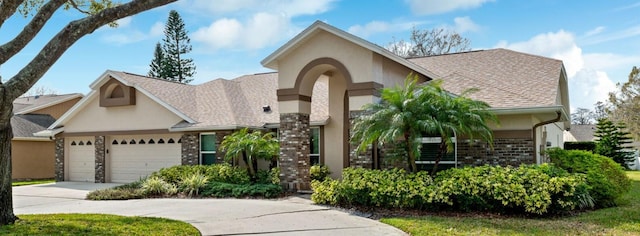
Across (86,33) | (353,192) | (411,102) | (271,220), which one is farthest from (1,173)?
(411,102)

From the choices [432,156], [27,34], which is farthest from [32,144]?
[432,156]

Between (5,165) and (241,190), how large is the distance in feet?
22.6

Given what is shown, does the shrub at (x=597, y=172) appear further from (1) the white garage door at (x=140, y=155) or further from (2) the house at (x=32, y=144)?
(2) the house at (x=32, y=144)

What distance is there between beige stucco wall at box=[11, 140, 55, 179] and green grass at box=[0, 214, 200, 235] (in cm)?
1831

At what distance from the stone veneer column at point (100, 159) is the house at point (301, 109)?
43 mm

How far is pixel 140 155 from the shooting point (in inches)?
826

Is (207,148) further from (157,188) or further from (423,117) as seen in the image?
(423,117)

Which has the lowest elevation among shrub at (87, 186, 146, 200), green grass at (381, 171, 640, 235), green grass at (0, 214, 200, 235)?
shrub at (87, 186, 146, 200)

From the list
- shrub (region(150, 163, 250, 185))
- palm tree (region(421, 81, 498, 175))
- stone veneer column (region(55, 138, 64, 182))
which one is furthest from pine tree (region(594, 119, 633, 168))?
stone veneer column (region(55, 138, 64, 182))

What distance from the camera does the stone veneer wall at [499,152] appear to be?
13141 millimetres

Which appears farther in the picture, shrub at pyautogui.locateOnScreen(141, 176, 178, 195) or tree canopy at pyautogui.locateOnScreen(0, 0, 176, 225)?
shrub at pyautogui.locateOnScreen(141, 176, 178, 195)

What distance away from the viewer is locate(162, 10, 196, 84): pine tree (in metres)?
45.3

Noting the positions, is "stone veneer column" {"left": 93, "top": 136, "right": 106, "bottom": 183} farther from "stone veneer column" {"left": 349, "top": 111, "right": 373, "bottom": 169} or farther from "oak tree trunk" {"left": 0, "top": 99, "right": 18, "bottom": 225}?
"stone veneer column" {"left": 349, "top": 111, "right": 373, "bottom": 169}

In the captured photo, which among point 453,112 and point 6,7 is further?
point 453,112
